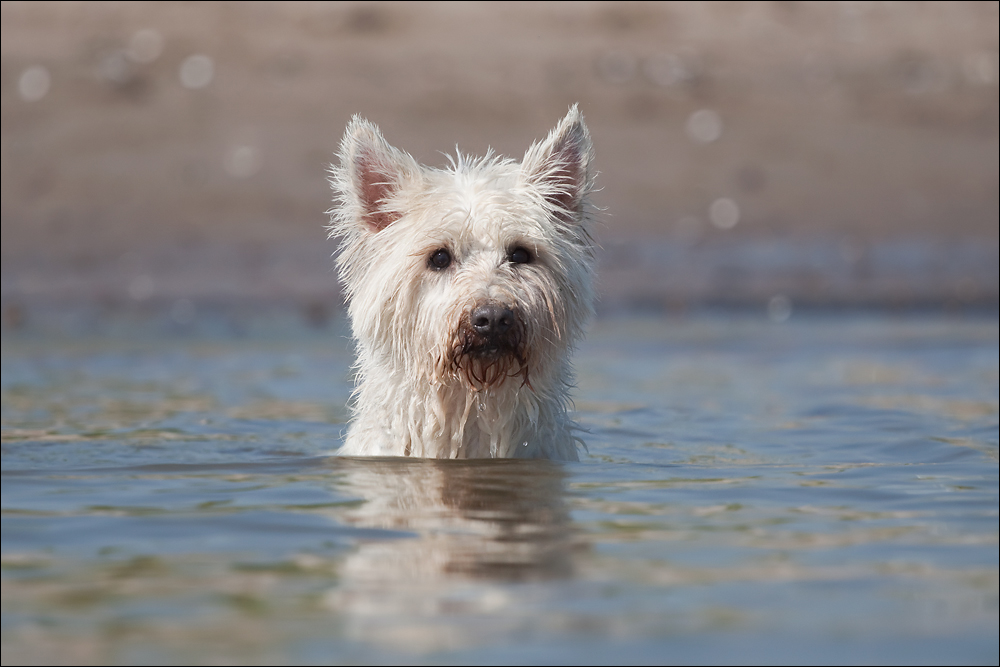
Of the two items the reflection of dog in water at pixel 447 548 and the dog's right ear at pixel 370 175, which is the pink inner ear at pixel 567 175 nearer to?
the dog's right ear at pixel 370 175

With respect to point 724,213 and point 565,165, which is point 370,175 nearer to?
point 565,165

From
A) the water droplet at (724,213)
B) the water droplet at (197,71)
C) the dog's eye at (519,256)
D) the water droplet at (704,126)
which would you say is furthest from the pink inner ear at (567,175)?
the water droplet at (197,71)

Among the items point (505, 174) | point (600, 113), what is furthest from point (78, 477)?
point (600, 113)

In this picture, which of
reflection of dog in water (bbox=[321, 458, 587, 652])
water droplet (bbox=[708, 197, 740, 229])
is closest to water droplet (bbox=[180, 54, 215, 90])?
water droplet (bbox=[708, 197, 740, 229])

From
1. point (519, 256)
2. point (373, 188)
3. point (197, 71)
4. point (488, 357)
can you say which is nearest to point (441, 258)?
point (519, 256)

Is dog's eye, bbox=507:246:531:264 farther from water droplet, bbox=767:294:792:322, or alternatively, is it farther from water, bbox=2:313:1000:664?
water droplet, bbox=767:294:792:322

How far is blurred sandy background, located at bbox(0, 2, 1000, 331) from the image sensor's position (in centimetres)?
1633

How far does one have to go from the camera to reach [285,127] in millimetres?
17828

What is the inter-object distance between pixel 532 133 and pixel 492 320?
489 inches

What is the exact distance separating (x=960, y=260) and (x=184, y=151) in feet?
31.3

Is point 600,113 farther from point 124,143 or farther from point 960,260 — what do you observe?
point 124,143

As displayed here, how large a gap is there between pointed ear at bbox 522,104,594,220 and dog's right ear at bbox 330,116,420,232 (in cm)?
57

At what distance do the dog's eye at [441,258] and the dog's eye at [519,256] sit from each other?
272mm

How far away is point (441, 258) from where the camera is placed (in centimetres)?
630
